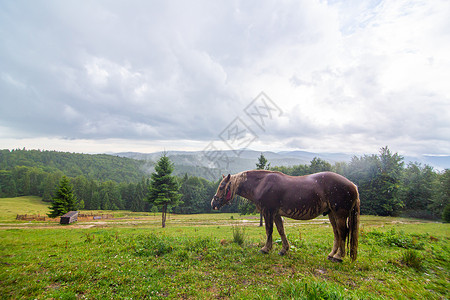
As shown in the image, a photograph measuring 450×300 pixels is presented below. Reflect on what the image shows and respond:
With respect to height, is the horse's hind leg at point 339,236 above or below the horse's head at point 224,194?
below

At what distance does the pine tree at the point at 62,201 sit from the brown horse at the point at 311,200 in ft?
144

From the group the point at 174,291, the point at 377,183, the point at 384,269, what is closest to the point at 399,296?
the point at 384,269

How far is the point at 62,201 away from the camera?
3553 centimetres

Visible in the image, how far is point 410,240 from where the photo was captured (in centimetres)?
779

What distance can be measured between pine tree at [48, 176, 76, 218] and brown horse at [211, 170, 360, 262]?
43.8 meters

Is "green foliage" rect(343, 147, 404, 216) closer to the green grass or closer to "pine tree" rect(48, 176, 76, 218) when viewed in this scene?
"pine tree" rect(48, 176, 76, 218)

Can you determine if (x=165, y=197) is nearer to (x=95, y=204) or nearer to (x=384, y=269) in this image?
(x=384, y=269)

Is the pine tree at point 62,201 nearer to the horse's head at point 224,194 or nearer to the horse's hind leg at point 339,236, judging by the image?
the horse's head at point 224,194

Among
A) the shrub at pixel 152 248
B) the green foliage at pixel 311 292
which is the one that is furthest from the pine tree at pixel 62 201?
the green foliage at pixel 311 292

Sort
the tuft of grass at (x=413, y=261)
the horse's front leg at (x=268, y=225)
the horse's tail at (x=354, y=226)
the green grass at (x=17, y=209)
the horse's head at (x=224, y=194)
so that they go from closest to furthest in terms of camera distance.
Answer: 1. the tuft of grass at (x=413, y=261)
2. the horse's tail at (x=354, y=226)
3. the horse's front leg at (x=268, y=225)
4. the horse's head at (x=224, y=194)
5. the green grass at (x=17, y=209)

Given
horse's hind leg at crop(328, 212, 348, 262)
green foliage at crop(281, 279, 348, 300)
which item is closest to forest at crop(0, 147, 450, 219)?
horse's hind leg at crop(328, 212, 348, 262)

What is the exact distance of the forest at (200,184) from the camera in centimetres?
3303

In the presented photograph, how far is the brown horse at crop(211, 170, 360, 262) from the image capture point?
5.30m

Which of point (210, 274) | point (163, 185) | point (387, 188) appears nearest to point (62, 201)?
point (163, 185)
